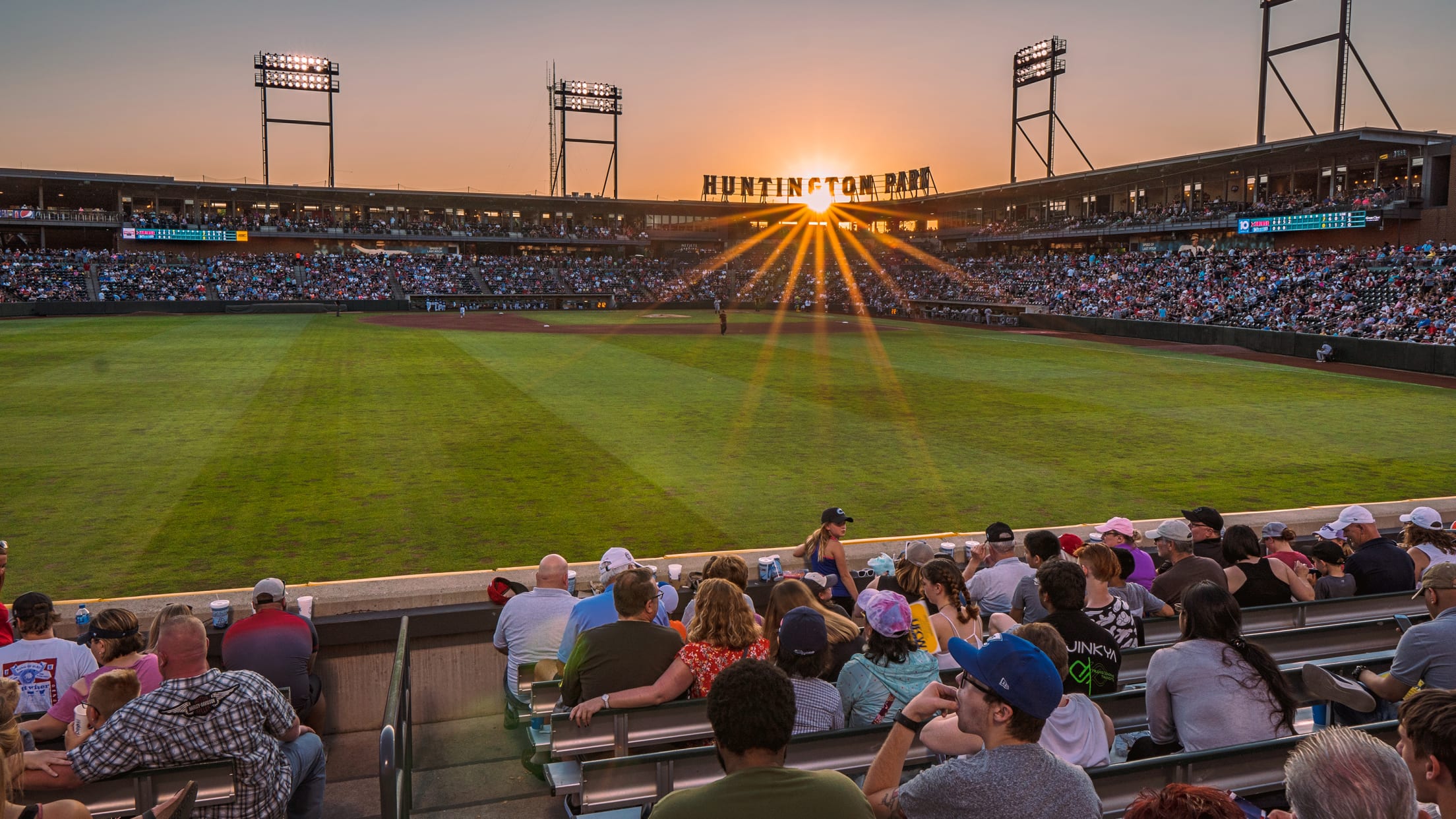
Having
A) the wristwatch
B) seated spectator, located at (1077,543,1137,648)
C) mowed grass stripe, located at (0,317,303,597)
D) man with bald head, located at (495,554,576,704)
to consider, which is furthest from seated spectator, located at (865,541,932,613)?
mowed grass stripe, located at (0,317,303,597)

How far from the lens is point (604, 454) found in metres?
18.5

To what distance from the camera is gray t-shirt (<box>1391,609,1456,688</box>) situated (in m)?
4.83

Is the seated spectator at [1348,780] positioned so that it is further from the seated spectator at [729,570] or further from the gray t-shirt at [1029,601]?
the seated spectator at [729,570]

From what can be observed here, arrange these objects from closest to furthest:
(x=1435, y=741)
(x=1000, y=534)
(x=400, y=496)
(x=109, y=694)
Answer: (x=1435, y=741) < (x=109, y=694) < (x=1000, y=534) < (x=400, y=496)

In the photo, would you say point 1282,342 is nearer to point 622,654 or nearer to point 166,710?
point 622,654

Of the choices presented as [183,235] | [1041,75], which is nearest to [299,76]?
[183,235]

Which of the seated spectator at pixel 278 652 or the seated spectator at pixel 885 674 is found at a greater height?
the seated spectator at pixel 885 674

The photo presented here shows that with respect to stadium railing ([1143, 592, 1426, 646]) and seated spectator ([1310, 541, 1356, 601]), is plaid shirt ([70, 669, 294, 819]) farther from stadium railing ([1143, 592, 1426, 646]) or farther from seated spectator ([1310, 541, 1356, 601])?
seated spectator ([1310, 541, 1356, 601])

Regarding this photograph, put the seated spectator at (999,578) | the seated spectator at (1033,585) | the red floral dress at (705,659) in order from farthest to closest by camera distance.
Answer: the seated spectator at (999,578) → the seated spectator at (1033,585) → the red floral dress at (705,659)

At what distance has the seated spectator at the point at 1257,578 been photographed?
7.41 m

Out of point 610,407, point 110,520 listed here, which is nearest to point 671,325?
point 610,407

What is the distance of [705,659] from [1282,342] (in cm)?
4024

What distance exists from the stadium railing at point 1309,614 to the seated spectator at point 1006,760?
3.71 meters

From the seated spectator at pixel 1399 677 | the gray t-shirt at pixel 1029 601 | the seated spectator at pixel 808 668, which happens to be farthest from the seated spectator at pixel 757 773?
the gray t-shirt at pixel 1029 601
